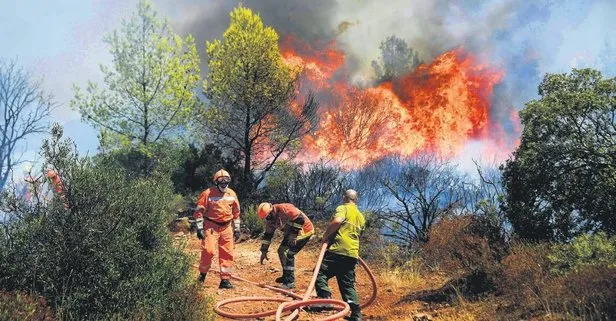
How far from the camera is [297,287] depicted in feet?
34.9

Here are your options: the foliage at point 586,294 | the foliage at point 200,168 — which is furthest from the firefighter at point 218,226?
the foliage at point 200,168

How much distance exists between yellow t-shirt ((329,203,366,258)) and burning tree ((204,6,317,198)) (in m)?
15.3

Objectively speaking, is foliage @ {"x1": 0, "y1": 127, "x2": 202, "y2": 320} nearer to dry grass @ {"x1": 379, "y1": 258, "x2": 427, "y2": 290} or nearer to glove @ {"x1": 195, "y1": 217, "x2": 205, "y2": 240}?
glove @ {"x1": 195, "y1": 217, "x2": 205, "y2": 240}

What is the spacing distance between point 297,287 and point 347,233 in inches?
157

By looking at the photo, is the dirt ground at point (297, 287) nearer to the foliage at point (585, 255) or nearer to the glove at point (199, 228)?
the glove at point (199, 228)

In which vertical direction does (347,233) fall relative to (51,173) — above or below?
below

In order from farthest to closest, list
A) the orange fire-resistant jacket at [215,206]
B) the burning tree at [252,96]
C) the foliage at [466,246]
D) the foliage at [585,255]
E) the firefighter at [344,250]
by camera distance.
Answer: the burning tree at [252,96], the foliage at [466,246], the orange fire-resistant jacket at [215,206], the foliage at [585,255], the firefighter at [344,250]

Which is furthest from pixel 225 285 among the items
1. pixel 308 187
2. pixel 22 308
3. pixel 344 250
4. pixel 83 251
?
pixel 308 187

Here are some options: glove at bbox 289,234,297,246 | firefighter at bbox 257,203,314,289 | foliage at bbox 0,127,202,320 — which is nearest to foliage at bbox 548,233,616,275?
firefighter at bbox 257,203,314,289

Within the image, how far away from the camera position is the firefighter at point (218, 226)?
8828 millimetres

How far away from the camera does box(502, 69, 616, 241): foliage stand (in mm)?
9211

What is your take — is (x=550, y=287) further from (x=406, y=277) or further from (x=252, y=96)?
(x=252, y=96)

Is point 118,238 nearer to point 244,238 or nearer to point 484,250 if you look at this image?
point 484,250

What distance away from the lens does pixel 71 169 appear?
6410 mm
